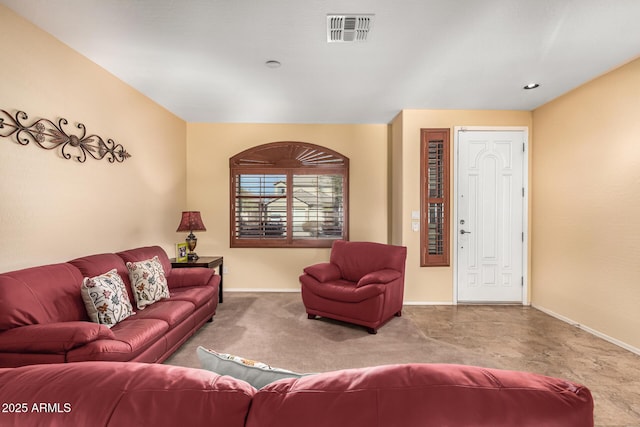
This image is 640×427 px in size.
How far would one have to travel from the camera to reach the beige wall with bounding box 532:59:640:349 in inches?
119

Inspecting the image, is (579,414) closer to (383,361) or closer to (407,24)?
(383,361)

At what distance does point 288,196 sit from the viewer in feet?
16.7

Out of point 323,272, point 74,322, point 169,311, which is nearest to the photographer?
point 74,322

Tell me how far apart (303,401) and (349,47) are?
2785 mm

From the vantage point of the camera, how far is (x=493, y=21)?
2.37 meters

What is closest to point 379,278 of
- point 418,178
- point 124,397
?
point 418,178

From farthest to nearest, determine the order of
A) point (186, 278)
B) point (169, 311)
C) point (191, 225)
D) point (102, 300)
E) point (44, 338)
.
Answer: point (191, 225), point (186, 278), point (169, 311), point (102, 300), point (44, 338)

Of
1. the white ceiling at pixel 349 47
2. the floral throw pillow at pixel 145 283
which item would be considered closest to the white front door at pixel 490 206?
the white ceiling at pixel 349 47

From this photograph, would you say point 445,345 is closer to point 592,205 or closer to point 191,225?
point 592,205

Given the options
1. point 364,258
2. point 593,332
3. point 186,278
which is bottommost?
point 593,332

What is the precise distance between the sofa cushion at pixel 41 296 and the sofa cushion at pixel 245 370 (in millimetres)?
1772

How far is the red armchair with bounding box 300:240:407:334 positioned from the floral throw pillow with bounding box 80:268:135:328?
1.98 meters

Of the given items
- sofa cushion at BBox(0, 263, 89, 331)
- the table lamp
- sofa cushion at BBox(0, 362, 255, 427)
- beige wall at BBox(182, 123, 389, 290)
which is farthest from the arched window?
sofa cushion at BBox(0, 362, 255, 427)

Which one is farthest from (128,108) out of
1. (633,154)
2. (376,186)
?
(633,154)
